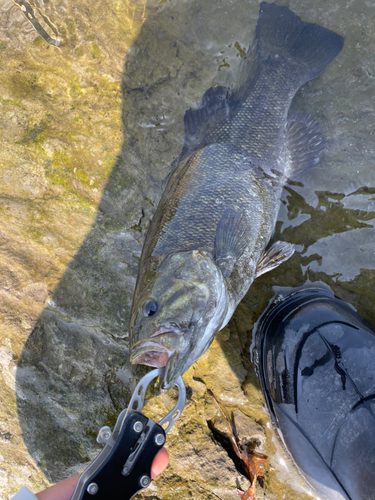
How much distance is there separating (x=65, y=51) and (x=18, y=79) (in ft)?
1.81

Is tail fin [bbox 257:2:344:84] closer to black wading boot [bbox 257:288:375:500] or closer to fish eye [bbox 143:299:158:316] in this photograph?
black wading boot [bbox 257:288:375:500]

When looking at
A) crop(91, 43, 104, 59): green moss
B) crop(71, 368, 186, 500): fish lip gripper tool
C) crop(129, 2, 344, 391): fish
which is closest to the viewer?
crop(71, 368, 186, 500): fish lip gripper tool

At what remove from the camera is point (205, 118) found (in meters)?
Answer: 3.11

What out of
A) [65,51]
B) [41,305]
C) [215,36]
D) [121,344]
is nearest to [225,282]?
[121,344]

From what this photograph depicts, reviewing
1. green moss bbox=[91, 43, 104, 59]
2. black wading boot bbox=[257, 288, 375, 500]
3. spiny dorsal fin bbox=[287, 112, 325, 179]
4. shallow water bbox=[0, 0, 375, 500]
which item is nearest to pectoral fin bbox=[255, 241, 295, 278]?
shallow water bbox=[0, 0, 375, 500]

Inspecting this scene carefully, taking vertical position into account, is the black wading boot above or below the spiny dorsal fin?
below

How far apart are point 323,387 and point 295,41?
11.1 feet

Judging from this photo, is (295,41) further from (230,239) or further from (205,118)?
(230,239)

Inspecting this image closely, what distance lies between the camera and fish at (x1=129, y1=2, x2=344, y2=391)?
7.32 feet

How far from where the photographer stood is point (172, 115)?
3350mm

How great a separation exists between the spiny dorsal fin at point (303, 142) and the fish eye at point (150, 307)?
1.94 meters

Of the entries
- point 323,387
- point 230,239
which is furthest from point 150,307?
point 323,387

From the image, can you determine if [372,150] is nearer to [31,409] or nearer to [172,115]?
[172,115]

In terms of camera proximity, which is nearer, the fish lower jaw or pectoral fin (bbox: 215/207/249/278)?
the fish lower jaw
